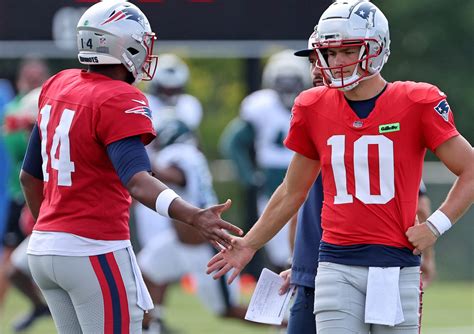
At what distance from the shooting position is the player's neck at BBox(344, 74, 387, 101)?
502cm

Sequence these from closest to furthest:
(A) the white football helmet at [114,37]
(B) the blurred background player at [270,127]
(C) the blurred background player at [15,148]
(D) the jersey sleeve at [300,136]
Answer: (D) the jersey sleeve at [300,136]
(A) the white football helmet at [114,37]
(C) the blurred background player at [15,148]
(B) the blurred background player at [270,127]

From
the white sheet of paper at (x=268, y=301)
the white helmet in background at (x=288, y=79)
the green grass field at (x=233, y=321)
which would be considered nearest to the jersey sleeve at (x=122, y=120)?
the white sheet of paper at (x=268, y=301)

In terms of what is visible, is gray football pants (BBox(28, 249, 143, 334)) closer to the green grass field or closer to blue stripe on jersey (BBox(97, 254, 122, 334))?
blue stripe on jersey (BBox(97, 254, 122, 334))

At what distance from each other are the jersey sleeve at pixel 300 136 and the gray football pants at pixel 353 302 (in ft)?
1.59

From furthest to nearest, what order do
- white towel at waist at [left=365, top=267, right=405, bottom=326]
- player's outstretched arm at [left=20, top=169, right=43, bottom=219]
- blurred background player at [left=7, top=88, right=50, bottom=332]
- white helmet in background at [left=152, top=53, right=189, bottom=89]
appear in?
1. white helmet in background at [left=152, top=53, right=189, bottom=89]
2. blurred background player at [left=7, top=88, right=50, bottom=332]
3. player's outstretched arm at [left=20, top=169, right=43, bottom=219]
4. white towel at waist at [left=365, top=267, right=405, bottom=326]

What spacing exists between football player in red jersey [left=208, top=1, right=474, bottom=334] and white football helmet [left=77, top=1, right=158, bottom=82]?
74cm

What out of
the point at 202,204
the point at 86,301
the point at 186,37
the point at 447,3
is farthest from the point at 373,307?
the point at 447,3

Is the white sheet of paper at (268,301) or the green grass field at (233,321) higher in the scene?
the white sheet of paper at (268,301)

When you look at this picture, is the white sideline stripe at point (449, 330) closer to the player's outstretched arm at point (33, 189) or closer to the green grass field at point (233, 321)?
the green grass field at point (233, 321)

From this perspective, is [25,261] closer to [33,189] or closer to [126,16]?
[33,189]

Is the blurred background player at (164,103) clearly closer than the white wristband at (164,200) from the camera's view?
No

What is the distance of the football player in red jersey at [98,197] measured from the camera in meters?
4.90

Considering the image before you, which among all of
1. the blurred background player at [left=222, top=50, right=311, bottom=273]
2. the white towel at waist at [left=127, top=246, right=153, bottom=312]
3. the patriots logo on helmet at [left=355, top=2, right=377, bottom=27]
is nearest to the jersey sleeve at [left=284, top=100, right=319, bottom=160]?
the patriots logo on helmet at [left=355, top=2, right=377, bottom=27]

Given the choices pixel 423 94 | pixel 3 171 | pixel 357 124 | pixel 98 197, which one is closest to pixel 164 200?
pixel 98 197
